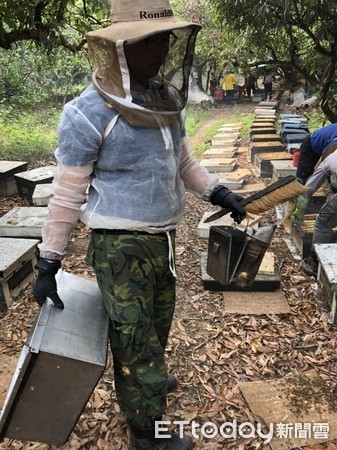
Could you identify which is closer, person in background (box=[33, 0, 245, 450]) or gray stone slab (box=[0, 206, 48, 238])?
person in background (box=[33, 0, 245, 450])

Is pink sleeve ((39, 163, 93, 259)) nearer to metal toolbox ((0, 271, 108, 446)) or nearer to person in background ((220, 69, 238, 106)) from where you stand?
metal toolbox ((0, 271, 108, 446))

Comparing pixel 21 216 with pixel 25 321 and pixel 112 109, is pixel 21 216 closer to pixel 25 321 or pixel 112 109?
pixel 25 321

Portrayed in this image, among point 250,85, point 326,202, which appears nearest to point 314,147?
point 326,202

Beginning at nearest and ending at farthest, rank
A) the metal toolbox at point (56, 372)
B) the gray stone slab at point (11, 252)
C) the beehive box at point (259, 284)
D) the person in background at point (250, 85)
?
the metal toolbox at point (56, 372), the gray stone slab at point (11, 252), the beehive box at point (259, 284), the person in background at point (250, 85)

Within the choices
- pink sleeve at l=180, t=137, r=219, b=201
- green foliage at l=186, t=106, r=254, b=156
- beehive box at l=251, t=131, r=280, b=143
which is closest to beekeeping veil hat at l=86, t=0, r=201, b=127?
pink sleeve at l=180, t=137, r=219, b=201

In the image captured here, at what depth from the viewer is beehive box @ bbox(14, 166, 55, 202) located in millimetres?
5723

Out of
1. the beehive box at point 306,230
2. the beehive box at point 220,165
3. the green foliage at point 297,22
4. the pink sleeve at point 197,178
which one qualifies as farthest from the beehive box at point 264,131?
the pink sleeve at point 197,178

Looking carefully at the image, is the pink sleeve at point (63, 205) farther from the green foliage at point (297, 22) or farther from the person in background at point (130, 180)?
the green foliage at point (297, 22)

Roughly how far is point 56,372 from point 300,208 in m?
3.35

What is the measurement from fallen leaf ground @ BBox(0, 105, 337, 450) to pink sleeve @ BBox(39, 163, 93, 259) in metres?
1.28

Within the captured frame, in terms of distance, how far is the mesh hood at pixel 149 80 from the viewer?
161 cm

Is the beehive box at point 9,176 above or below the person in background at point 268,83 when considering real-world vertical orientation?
above

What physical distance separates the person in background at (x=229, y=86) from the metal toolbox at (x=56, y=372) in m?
20.1

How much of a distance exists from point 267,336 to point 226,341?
1.15 feet
